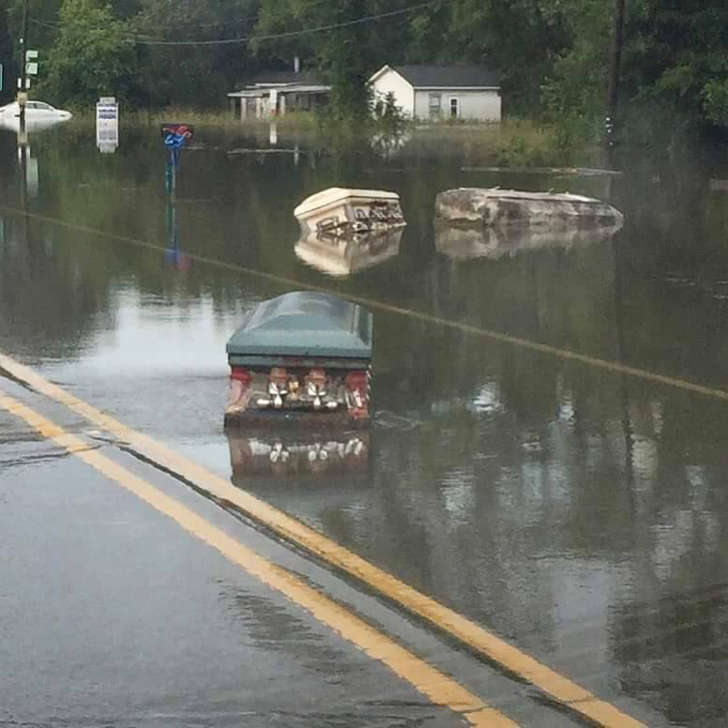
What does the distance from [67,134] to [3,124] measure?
591 inches

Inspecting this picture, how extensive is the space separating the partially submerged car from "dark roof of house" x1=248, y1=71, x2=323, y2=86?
9525 centimetres

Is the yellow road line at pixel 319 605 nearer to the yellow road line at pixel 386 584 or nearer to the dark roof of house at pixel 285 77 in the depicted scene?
the yellow road line at pixel 386 584

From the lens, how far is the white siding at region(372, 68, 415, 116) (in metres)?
88.9

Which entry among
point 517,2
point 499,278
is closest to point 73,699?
point 499,278

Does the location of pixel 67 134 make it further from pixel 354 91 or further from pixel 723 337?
pixel 723 337

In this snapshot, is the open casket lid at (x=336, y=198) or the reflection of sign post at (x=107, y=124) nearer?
the open casket lid at (x=336, y=198)

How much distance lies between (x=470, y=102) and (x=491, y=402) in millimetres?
80790

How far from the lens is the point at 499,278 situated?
48.2 feet

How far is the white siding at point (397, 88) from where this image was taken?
292ft

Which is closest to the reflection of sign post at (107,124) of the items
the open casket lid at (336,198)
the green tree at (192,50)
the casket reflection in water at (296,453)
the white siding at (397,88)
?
the open casket lid at (336,198)

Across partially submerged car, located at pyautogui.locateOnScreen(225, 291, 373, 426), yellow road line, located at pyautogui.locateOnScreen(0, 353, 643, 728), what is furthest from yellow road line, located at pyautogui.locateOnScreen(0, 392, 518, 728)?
partially submerged car, located at pyautogui.locateOnScreen(225, 291, 373, 426)

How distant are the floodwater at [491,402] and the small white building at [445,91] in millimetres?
67614

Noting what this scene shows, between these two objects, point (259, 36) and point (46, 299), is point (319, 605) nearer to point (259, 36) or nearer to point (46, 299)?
point (46, 299)

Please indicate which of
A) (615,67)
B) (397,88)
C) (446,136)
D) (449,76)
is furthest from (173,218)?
(397,88)
